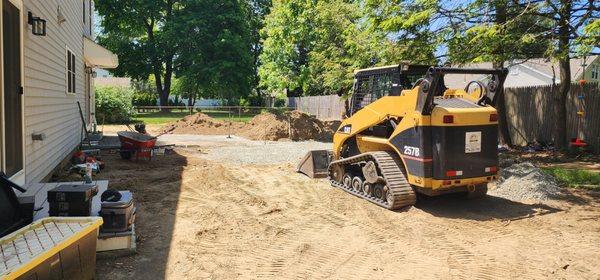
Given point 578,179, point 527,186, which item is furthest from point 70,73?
point 578,179

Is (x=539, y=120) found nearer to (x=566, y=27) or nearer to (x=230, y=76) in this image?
(x=566, y=27)

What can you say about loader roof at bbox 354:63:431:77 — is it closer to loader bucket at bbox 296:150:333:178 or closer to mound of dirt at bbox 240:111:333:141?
loader bucket at bbox 296:150:333:178

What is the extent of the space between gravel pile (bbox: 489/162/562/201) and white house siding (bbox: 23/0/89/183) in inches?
324

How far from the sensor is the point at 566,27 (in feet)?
34.4

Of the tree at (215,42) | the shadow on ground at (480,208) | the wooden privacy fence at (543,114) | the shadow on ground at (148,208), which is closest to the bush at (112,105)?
the tree at (215,42)

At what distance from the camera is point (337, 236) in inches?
240

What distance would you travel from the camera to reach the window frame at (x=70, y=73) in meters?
11.5

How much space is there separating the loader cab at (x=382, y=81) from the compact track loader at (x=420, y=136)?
0.02 m

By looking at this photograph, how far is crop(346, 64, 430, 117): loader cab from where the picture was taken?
8.20 m

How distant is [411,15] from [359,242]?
6.62m

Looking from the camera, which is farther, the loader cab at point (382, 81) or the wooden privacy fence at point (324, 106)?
the wooden privacy fence at point (324, 106)

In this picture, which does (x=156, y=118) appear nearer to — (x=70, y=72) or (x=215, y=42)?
(x=215, y=42)

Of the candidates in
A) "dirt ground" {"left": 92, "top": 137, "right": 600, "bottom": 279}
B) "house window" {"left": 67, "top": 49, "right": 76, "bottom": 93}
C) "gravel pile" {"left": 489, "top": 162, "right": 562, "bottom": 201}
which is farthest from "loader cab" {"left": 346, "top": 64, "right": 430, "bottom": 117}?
"house window" {"left": 67, "top": 49, "right": 76, "bottom": 93}

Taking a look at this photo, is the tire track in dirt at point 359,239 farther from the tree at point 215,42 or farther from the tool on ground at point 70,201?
the tree at point 215,42
